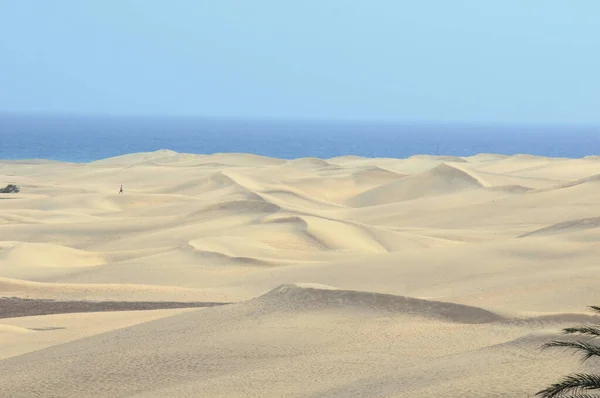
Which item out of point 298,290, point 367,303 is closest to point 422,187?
point 298,290

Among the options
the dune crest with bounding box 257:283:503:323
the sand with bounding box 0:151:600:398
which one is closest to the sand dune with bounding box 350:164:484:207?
the sand with bounding box 0:151:600:398

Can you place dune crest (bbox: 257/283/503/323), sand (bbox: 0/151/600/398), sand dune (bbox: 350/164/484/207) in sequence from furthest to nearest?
1. sand dune (bbox: 350/164/484/207)
2. dune crest (bbox: 257/283/503/323)
3. sand (bbox: 0/151/600/398)

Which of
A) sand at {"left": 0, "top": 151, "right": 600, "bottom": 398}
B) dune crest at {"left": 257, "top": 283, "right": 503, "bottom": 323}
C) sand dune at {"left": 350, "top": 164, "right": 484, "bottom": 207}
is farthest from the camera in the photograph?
sand dune at {"left": 350, "top": 164, "right": 484, "bottom": 207}

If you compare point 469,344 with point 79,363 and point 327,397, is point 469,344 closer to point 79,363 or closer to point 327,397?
point 327,397

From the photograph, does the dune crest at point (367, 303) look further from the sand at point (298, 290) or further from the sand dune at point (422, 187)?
the sand dune at point (422, 187)

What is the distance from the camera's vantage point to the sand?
11422 mm

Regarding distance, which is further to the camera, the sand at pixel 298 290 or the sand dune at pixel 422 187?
the sand dune at pixel 422 187

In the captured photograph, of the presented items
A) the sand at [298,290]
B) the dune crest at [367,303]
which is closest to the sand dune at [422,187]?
the sand at [298,290]

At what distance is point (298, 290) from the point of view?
1537 cm

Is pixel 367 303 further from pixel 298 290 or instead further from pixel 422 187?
pixel 422 187

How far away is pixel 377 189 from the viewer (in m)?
44.2

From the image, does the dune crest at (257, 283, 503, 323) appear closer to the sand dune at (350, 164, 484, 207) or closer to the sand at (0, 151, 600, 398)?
the sand at (0, 151, 600, 398)

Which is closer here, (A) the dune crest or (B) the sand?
(B) the sand

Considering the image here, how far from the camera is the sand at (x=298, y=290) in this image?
11422 mm
